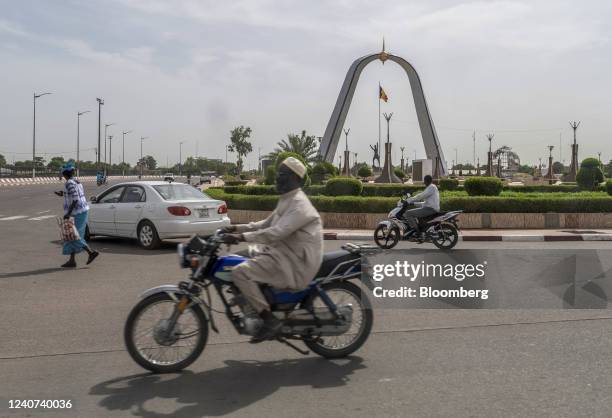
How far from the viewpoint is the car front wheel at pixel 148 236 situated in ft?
41.0

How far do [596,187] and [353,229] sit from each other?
607 inches

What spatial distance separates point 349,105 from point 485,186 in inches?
1710

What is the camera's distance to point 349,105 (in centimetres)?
A: 6259

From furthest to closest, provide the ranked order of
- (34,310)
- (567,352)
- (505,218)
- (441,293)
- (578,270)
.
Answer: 1. (505,218)
2. (578,270)
3. (441,293)
4. (34,310)
5. (567,352)

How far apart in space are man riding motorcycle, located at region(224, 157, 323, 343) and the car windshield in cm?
822

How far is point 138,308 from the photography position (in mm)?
4781

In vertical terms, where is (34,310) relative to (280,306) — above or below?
below

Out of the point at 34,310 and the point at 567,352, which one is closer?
the point at 567,352

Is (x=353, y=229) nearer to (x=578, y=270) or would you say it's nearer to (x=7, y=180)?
(x=578, y=270)

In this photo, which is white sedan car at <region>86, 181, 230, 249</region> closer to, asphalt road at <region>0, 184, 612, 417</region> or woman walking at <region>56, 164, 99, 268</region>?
woman walking at <region>56, 164, 99, 268</region>

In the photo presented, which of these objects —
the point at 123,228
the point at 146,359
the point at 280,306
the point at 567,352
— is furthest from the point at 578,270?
the point at 123,228

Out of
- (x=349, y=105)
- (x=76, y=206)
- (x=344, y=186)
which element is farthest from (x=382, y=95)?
(x=76, y=206)

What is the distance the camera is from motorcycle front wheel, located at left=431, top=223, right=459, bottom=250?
43.3ft

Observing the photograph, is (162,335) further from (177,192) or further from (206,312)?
(177,192)
